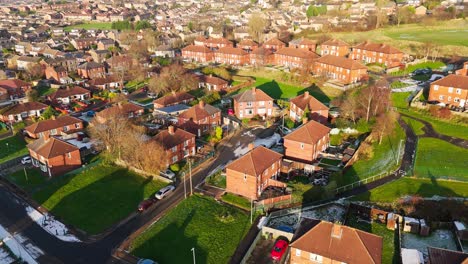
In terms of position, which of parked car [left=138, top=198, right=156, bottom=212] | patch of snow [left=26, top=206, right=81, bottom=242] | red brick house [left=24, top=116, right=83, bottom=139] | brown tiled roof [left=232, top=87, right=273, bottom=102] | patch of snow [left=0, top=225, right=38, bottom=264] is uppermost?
brown tiled roof [left=232, top=87, right=273, bottom=102]

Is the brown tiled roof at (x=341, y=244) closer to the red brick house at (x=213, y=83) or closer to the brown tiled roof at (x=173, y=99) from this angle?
the brown tiled roof at (x=173, y=99)

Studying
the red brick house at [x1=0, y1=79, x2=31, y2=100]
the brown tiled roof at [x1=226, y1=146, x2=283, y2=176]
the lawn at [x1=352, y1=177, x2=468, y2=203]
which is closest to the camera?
the lawn at [x1=352, y1=177, x2=468, y2=203]

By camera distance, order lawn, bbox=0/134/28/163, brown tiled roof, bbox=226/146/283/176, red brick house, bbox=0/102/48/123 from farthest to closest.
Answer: red brick house, bbox=0/102/48/123, lawn, bbox=0/134/28/163, brown tiled roof, bbox=226/146/283/176

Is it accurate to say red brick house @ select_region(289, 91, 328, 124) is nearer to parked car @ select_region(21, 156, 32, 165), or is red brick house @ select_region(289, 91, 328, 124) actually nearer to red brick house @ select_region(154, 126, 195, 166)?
red brick house @ select_region(154, 126, 195, 166)

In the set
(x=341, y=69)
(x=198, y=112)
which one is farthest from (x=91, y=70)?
(x=341, y=69)

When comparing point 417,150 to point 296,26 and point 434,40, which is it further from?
point 296,26

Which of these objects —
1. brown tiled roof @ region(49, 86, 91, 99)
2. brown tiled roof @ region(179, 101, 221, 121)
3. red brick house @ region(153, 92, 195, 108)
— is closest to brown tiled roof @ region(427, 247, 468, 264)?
brown tiled roof @ region(179, 101, 221, 121)

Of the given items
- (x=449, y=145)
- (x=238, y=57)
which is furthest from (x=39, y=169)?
(x=238, y=57)
